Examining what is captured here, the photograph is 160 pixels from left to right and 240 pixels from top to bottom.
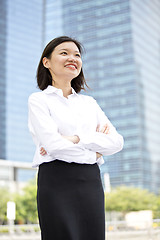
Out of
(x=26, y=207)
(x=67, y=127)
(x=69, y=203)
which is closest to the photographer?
(x=69, y=203)

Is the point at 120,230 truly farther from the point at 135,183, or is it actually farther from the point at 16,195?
the point at 135,183

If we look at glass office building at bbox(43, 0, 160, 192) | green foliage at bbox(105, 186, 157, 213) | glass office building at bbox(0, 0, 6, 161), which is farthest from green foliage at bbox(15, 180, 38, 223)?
glass office building at bbox(43, 0, 160, 192)

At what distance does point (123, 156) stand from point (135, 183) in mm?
3493

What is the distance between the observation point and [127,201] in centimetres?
2791

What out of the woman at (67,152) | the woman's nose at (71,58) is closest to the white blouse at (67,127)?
the woman at (67,152)

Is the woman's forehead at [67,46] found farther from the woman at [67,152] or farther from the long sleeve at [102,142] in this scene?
the long sleeve at [102,142]

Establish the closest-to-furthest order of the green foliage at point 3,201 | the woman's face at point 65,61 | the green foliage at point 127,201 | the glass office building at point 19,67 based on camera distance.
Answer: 1. the woman's face at point 65,61
2. the green foliage at point 3,201
3. the green foliage at point 127,201
4. the glass office building at point 19,67

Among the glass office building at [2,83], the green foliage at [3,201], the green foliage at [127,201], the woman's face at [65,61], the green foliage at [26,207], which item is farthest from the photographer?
the glass office building at [2,83]

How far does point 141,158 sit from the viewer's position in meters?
45.7

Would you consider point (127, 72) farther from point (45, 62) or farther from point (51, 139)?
point (51, 139)

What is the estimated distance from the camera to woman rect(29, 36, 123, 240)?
1.09 m

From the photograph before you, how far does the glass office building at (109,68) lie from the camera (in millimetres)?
46062

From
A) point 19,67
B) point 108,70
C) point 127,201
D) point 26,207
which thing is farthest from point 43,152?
point 19,67

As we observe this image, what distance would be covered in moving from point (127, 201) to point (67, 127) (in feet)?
90.5
